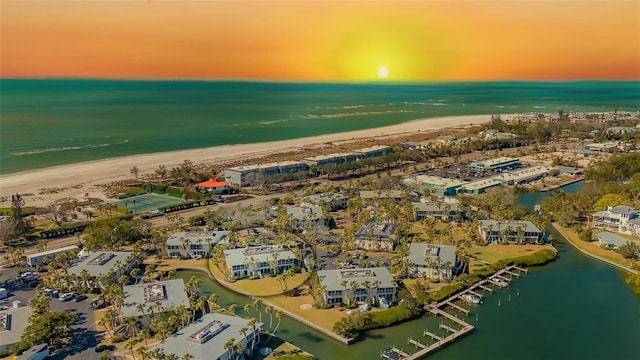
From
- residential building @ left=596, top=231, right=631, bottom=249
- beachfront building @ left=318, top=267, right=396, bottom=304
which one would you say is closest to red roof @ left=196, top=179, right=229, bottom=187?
beachfront building @ left=318, top=267, right=396, bottom=304

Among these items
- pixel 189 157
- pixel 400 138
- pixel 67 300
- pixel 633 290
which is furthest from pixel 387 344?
pixel 400 138

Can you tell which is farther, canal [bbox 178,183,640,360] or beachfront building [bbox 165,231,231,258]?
beachfront building [bbox 165,231,231,258]

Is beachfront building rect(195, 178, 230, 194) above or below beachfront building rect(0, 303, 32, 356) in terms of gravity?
above

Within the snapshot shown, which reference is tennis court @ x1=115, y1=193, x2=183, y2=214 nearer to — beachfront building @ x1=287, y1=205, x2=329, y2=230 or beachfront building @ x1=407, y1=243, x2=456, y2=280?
beachfront building @ x1=287, y1=205, x2=329, y2=230

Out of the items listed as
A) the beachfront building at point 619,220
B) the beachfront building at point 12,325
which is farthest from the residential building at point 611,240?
the beachfront building at point 12,325

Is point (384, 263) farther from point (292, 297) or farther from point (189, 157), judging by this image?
point (189, 157)
